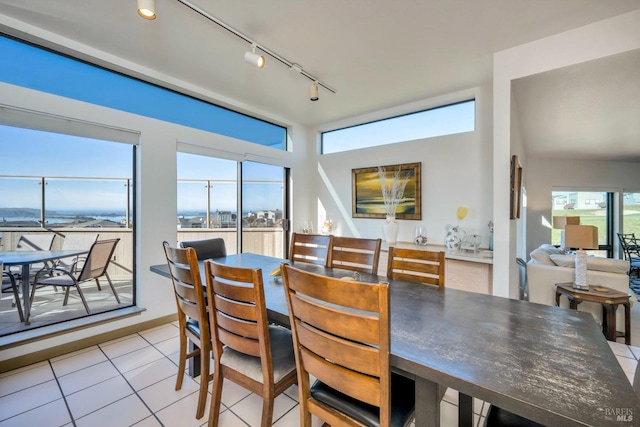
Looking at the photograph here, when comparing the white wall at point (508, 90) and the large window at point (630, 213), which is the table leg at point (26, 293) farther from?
the large window at point (630, 213)

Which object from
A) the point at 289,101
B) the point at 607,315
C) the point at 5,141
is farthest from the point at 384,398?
the point at 289,101

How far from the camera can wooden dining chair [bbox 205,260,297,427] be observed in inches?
48.9

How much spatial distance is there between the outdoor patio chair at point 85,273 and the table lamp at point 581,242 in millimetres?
4926

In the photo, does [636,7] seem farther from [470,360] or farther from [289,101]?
[289,101]

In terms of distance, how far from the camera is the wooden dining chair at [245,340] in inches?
48.9

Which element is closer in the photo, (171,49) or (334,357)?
(334,357)

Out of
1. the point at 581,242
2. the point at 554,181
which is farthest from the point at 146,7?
the point at 554,181

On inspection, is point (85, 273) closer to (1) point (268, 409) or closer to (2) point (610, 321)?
(1) point (268, 409)

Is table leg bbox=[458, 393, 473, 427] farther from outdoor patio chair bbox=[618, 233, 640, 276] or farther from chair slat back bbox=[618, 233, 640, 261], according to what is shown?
chair slat back bbox=[618, 233, 640, 261]

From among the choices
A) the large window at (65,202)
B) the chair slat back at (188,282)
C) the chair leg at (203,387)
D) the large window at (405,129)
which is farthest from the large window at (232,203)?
the chair leg at (203,387)

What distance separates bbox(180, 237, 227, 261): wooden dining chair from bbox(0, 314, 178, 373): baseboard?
1.04 meters

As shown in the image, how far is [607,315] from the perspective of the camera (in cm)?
256

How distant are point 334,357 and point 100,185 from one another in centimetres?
316

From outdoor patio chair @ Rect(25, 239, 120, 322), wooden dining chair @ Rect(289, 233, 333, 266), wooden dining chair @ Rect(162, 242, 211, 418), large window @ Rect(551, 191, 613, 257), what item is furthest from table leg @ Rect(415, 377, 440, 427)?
large window @ Rect(551, 191, 613, 257)
